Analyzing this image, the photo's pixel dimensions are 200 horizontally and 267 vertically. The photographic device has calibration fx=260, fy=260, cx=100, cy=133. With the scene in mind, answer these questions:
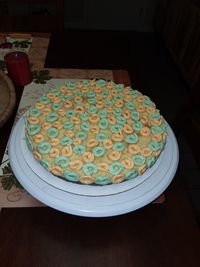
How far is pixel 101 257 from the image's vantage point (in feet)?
1.83

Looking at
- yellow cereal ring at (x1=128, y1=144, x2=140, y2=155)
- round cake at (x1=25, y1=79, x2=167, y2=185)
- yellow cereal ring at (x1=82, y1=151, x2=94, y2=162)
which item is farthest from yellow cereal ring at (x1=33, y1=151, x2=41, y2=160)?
yellow cereal ring at (x1=128, y1=144, x2=140, y2=155)

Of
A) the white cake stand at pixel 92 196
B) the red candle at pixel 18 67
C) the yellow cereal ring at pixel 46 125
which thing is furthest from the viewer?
the red candle at pixel 18 67

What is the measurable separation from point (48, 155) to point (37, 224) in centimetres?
16

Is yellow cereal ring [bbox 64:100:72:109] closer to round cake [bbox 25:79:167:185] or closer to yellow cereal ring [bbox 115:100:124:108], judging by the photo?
round cake [bbox 25:79:167:185]

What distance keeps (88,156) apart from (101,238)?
19cm

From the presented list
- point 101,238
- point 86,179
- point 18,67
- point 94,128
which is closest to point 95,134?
point 94,128

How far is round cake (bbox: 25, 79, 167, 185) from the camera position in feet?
1.85

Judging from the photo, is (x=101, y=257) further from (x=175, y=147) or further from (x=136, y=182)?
(x=175, y=147)

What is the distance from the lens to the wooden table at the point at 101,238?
1.80 feet

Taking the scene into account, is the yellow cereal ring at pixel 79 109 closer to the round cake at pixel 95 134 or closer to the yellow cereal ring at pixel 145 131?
the round cake at pixel 95 134

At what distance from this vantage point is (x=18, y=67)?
930 millimetres

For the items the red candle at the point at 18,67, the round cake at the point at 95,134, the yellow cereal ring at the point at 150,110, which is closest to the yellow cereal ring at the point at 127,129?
the round cake at the point at 95,134

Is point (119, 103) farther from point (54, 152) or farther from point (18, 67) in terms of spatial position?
point (18, 67)

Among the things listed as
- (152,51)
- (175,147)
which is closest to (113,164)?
(175,147)
